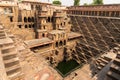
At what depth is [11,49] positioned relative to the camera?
5.85 meters

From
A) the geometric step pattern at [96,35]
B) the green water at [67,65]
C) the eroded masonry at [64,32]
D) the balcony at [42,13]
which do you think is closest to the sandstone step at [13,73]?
the eroded masonry at [64,32]

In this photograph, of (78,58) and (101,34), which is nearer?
(101,34)

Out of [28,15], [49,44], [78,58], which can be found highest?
[28,15]

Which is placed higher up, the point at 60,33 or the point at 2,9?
the point at 2,9

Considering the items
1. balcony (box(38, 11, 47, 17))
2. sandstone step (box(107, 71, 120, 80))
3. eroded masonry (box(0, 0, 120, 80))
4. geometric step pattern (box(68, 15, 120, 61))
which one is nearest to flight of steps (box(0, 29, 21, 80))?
sandstone step (box(107, 71, 120, 80))

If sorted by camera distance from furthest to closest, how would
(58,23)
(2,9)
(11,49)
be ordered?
(58,23), (2,9), (11,49)

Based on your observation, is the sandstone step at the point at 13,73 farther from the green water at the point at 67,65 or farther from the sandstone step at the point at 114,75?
the green water at the point at 67,65

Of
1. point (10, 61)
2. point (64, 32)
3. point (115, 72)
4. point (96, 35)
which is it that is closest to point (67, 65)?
point (64, 32)

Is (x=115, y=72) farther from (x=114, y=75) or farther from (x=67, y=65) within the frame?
(x=67, y=65)

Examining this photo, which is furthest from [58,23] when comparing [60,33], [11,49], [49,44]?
[11,49]

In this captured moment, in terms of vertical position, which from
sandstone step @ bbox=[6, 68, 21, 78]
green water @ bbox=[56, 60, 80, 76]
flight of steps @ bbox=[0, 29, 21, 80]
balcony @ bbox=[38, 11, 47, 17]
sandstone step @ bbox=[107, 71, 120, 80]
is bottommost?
green water @ bbox=[56, 60, 80, 76]

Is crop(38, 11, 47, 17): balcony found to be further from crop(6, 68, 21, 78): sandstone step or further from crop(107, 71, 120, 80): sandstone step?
crop(107, 71, 120, 80): sandstone step

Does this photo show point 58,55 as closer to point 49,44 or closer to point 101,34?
point 49,44

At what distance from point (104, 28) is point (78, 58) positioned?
898 cm
